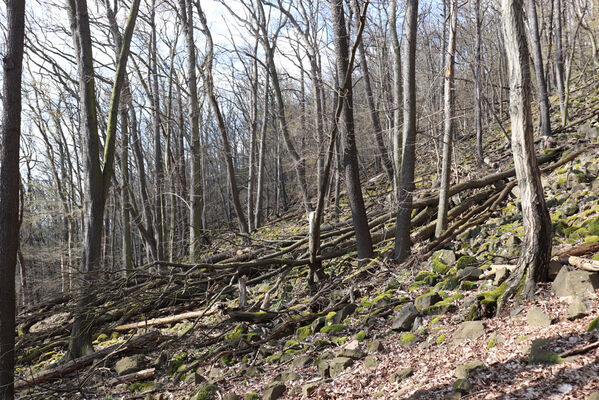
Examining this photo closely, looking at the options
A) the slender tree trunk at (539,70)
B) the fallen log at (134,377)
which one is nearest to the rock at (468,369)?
the fallen log at (134,377)

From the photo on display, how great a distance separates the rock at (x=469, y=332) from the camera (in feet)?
15.1

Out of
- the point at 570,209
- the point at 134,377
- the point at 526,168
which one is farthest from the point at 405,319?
the point at 134,377

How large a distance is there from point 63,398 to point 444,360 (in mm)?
5787

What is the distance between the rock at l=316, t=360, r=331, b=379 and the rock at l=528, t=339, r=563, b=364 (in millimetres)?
2292

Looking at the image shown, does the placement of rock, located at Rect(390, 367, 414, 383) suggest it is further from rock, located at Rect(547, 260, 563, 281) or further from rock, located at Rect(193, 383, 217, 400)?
rock, located at Rect(193, 383, 217, 400)

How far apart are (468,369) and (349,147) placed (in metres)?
4.87

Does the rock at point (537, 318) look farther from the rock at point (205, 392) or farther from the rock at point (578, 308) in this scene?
the rock at point (205, 392)

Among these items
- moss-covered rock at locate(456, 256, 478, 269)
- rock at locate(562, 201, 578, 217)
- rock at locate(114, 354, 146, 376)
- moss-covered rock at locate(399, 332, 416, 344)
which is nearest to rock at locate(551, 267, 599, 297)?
moss-covered rock at locate(399, 332, 416, 344)

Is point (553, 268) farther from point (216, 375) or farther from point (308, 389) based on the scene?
point (216, 375)

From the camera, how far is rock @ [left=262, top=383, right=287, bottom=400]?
4707mm

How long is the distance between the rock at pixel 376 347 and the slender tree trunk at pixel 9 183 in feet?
15.8

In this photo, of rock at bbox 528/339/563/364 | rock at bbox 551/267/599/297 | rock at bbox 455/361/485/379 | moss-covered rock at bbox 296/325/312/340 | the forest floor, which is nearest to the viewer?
rock at bbox 528/339/563/364

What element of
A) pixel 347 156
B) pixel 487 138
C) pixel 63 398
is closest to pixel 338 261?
pixel 347 156

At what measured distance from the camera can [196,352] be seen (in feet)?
23.0
